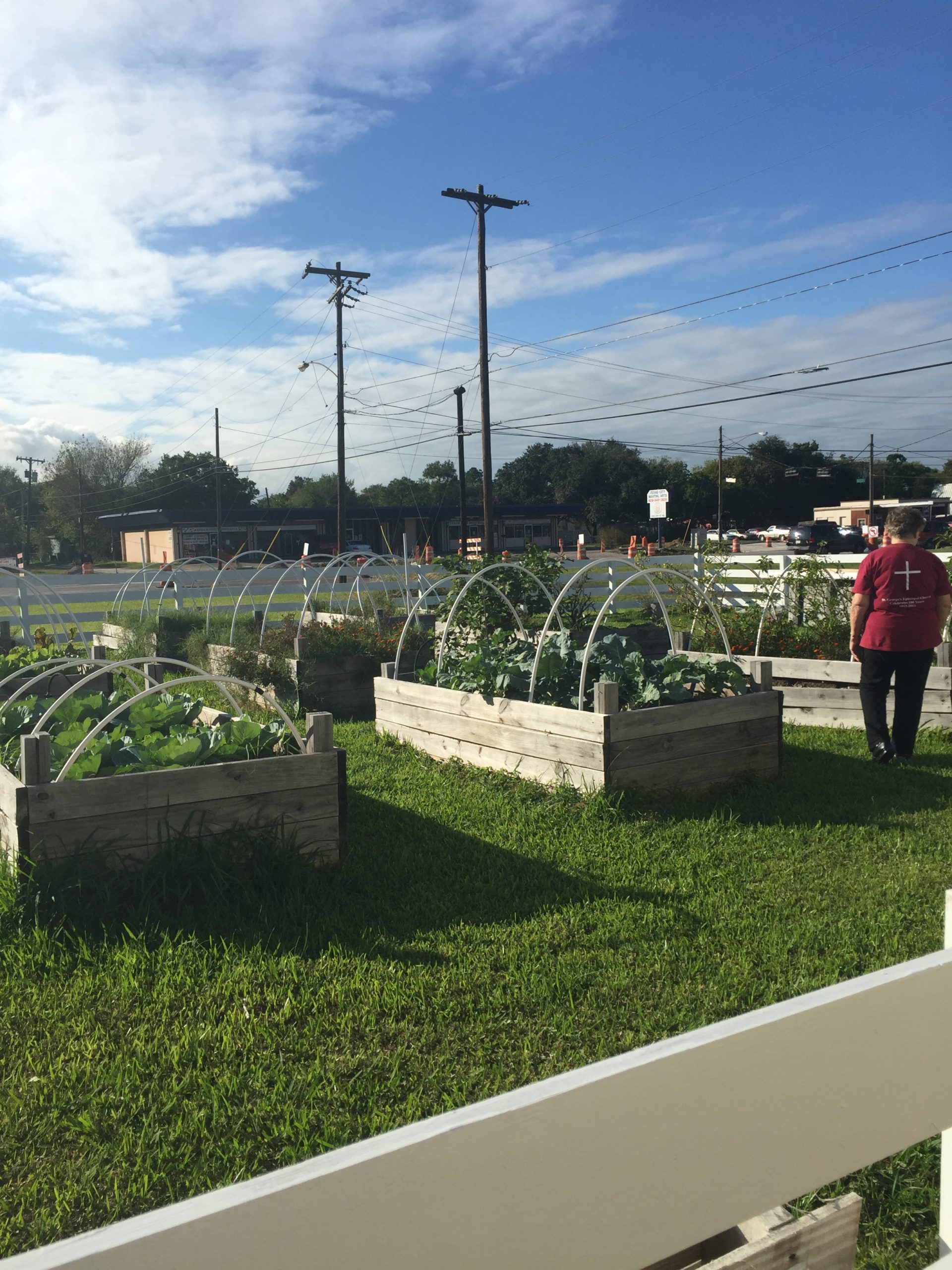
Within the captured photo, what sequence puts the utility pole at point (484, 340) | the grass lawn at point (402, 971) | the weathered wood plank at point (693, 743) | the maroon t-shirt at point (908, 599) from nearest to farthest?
the grass lawn at point (402, 971) < the weathered wood plank at point (693, 743) < the maroon t-shirt at point (908, 599) < the utility pole at point (484, 340)

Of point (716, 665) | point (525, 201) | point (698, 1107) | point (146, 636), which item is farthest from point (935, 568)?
point (525, 201)

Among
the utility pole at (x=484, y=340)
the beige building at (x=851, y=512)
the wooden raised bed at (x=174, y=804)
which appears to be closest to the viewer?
the wooden raised bed at (x=174, y=804)

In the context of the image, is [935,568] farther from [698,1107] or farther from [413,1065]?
[698,1107]

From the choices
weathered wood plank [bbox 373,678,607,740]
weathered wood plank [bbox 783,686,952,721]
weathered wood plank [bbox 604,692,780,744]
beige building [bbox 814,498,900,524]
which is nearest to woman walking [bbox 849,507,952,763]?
A: weathered wood plank [bbox 783,686,952,721]

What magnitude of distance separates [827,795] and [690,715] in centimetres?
96

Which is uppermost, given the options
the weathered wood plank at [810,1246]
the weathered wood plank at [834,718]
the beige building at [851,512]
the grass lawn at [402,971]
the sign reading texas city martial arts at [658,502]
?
the beige building at [851,512]

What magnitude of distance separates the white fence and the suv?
4681 cm

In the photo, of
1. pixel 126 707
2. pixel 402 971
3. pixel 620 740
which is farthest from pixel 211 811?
pixel 620 740

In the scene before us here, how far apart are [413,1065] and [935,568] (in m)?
5.29

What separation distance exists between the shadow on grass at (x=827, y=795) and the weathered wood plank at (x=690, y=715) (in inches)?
14.6

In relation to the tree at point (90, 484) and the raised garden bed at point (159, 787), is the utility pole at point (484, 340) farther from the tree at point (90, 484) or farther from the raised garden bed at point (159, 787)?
the tree at point (90, 484)

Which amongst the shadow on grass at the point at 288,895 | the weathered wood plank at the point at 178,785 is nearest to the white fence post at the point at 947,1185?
the shadow on grass at the point at 288,895

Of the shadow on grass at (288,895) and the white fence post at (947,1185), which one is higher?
the white fence post at (947,1185)

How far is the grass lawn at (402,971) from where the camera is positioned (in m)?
2.64
